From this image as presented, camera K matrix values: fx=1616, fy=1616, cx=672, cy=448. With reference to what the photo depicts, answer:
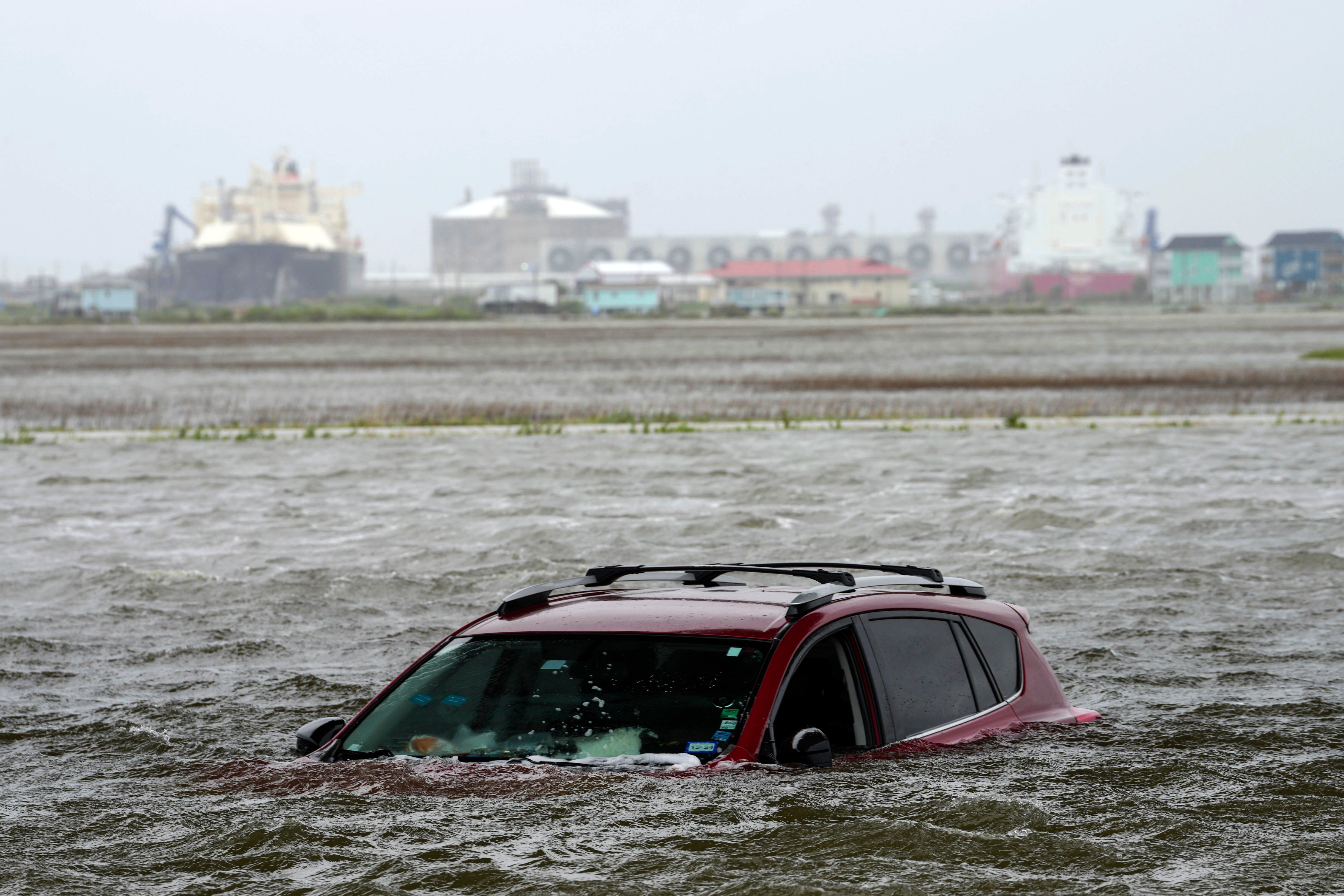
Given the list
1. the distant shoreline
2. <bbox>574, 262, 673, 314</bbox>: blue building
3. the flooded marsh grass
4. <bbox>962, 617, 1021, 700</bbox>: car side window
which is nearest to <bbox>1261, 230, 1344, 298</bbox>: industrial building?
<bbox>574, 262, 673, 314</bbox>: blue building

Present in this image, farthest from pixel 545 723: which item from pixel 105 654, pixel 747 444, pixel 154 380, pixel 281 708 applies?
pixel 154 380

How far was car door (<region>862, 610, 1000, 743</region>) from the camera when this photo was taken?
5.82 meters

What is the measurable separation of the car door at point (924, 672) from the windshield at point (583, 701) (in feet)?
2.07

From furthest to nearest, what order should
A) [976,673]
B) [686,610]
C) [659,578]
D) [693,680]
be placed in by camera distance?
[659,578] < [976,673] < [686,610] < [693,680]

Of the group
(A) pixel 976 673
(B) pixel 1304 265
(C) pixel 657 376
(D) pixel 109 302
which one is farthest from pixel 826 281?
(A) pixel 976 673

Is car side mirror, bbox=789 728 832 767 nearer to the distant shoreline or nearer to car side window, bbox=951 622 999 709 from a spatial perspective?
car side window, bbox=951 622 999 709

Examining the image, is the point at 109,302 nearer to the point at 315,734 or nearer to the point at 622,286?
the point at 622,286

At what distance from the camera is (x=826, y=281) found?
6895 inches

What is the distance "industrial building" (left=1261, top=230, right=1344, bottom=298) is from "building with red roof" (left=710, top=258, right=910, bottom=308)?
38.0m

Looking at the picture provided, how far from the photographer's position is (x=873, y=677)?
18.9ft

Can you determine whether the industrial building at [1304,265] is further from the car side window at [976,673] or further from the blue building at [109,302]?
the car side window at [976,673]

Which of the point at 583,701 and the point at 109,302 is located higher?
the point at 109,302

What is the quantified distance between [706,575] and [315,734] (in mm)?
1616

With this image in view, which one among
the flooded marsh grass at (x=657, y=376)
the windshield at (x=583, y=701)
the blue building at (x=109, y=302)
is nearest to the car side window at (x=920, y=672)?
the windshield at (x=583, y=701)
